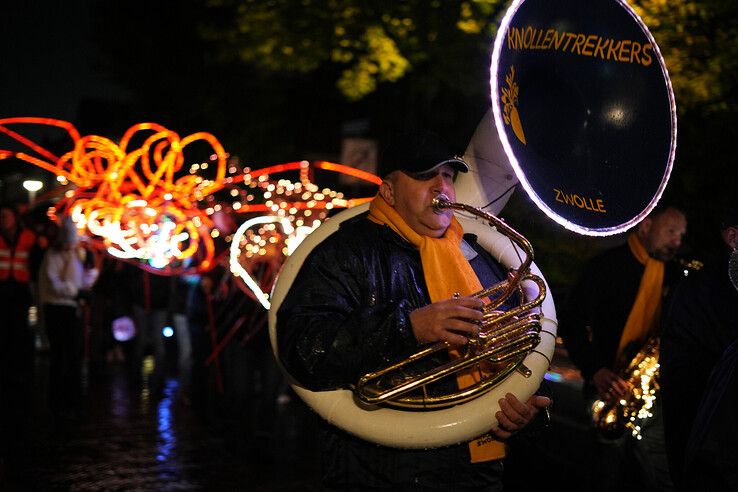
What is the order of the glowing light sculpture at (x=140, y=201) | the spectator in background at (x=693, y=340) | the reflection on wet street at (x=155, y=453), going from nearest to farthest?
A: 1. the spectator in background at (x=693, y=340)
2. the reflection on wet street at (x=155, y=453)
3. the glowing light sculpture at (x=140, y=201)

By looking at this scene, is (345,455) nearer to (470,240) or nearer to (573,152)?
(470,240)

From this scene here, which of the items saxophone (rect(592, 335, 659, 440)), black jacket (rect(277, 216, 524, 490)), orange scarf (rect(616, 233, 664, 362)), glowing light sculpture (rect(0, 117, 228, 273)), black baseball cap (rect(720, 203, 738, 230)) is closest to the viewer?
black jacket (rect(277, 216, 524, 490))

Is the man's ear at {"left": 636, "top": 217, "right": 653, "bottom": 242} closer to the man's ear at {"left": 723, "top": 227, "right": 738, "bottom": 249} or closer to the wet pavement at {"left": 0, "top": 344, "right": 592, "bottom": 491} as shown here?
the wet pavement at {"left": 0, "top": 344, "right": 592, "bottom": 491}

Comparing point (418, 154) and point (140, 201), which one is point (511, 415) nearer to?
point (418, 154)

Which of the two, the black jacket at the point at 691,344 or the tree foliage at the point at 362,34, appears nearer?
the black jacket at the point at 691,344

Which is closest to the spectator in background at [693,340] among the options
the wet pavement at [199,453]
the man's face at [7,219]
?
the wet pavement at [199,453]

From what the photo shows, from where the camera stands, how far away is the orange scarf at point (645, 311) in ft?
17.6

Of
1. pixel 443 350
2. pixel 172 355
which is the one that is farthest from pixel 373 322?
pixel 172 355

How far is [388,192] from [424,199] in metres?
0.16

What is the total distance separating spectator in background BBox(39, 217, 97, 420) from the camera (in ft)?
29.9

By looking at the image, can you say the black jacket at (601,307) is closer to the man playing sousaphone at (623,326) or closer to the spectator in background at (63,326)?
the man playing sousaphone at (623,326)

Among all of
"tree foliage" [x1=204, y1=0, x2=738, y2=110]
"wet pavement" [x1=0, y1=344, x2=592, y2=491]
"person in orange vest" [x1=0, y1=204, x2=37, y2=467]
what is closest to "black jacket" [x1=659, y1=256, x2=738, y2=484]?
"wet pavement" [x1=0, y1=344, x2=592, y2=491]

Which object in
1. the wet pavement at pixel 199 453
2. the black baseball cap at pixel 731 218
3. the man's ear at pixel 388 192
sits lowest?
the wet pavement at pixel 199 453

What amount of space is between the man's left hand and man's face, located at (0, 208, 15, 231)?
7.65 meters
